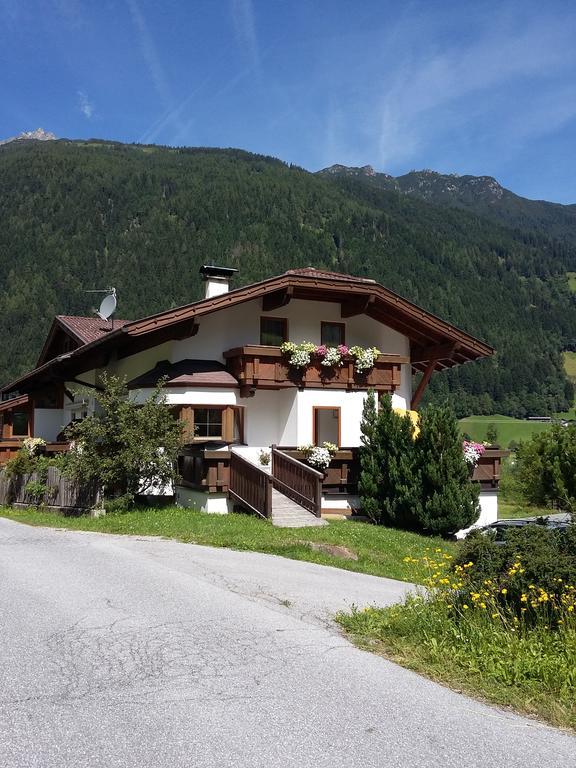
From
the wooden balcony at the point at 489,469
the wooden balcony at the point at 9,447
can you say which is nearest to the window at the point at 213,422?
the wooden balcony at the point at 489,469

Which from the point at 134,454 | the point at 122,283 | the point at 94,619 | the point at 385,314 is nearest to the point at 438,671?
the point at 94,619

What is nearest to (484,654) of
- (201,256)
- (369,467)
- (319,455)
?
(369,467)

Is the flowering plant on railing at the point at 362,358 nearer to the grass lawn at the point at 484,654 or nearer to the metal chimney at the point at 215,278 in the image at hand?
the metal chimney at the point at 215,278

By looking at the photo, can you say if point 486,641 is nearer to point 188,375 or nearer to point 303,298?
point 188,375

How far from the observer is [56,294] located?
470 feet

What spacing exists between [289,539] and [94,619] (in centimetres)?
774

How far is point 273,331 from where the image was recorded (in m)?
23.4

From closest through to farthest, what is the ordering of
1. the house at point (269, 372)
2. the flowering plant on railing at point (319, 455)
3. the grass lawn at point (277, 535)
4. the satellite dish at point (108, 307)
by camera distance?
the grass lawn at point (277, 535) → the house at point (269, 372) → the flowering plant on railing at point (319, 455) → the satellite dish at point (108, 307)

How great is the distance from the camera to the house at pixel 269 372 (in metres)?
20.0

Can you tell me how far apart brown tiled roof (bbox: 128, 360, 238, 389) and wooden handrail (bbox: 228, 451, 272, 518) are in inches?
92.0

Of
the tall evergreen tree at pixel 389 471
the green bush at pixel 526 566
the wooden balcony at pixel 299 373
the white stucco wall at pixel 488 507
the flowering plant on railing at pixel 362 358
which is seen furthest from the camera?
the flowering plant on railing at pixel 362 358

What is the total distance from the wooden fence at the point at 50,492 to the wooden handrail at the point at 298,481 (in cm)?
510

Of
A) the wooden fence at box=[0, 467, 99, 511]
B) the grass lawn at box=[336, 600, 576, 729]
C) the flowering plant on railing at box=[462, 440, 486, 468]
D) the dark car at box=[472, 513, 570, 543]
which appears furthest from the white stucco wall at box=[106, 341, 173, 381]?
the grass lawn at box=[336, 600, 576, 729]

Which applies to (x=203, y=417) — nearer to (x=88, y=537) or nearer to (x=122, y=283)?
(x=88, y=537)
